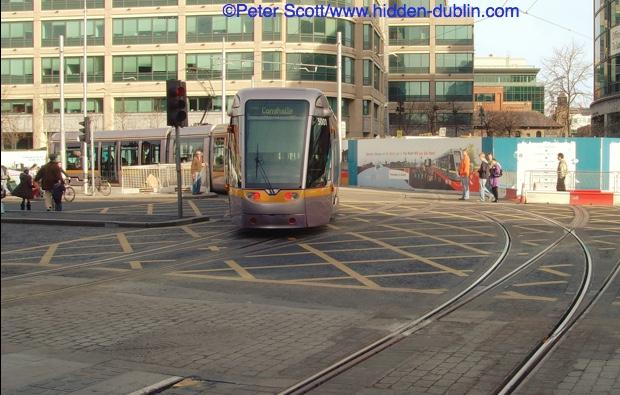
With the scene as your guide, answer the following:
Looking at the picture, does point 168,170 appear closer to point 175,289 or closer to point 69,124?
point 175,289

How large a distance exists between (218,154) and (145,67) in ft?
117

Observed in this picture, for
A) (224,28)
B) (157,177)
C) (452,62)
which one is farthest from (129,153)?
(452,62)

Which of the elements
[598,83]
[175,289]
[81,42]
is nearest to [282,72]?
[81,42]

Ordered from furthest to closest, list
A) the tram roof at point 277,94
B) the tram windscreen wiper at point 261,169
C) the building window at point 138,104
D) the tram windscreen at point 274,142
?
the building window at point 138,104, the tram roof at point 277,94, the tram windscreen at point 274,142, the tram windscreen wiper at point 261,169

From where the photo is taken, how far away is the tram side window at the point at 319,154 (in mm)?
14492

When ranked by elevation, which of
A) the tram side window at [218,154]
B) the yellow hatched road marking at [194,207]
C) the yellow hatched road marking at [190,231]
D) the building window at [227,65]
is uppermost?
the building window at [227,65]

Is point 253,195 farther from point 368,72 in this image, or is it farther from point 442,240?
point 368,72

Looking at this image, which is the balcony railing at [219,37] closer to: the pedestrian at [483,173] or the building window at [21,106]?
the building window at [21,106]

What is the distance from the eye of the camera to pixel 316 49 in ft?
205

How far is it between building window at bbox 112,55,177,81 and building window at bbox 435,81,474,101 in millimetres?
35895

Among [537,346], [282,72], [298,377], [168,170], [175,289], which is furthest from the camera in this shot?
[282,72]

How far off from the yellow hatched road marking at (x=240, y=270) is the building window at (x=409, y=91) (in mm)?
75474

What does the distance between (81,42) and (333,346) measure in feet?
204

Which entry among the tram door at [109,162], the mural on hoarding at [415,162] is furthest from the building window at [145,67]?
the mural on hoarding at [415,162]
